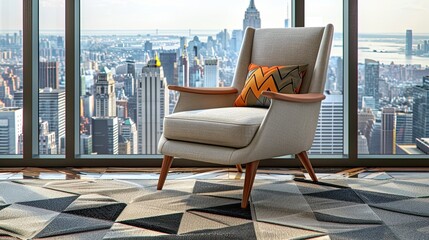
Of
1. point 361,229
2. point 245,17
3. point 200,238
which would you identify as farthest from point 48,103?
point 361,229

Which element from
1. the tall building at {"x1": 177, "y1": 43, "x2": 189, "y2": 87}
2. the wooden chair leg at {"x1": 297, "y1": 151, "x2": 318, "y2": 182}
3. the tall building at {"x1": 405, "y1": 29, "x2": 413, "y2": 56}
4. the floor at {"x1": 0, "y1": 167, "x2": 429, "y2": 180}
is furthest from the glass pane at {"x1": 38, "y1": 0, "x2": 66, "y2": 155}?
the tall building at {"x1": 405, "y1": 29, "x2": 413, "y2": 56}

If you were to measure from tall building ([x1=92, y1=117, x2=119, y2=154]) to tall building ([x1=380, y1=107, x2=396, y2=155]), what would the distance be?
1.71 metres

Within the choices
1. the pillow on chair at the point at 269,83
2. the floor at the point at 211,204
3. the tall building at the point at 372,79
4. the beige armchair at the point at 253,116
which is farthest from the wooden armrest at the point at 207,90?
the tall building at the point at 372,79

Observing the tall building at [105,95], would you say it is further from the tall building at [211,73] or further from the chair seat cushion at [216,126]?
the chair seat cushion at [216,126]

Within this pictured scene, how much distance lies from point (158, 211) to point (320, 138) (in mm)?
1606

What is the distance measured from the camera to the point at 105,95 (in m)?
4.39

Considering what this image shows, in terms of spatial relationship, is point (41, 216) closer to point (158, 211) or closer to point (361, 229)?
point (158, 211)

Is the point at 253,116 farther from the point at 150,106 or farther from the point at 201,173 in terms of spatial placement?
the point at 150,106

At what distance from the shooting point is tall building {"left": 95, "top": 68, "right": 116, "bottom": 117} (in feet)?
14.4

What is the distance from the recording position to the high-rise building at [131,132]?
4.39 meters

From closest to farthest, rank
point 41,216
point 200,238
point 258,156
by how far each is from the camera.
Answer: point 200,238
point 41,216
point 258,156

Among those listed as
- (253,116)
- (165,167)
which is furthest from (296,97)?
(165,167)

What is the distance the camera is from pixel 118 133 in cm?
439

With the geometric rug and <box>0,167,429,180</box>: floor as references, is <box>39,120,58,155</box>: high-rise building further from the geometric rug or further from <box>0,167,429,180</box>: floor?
the geometric rug
